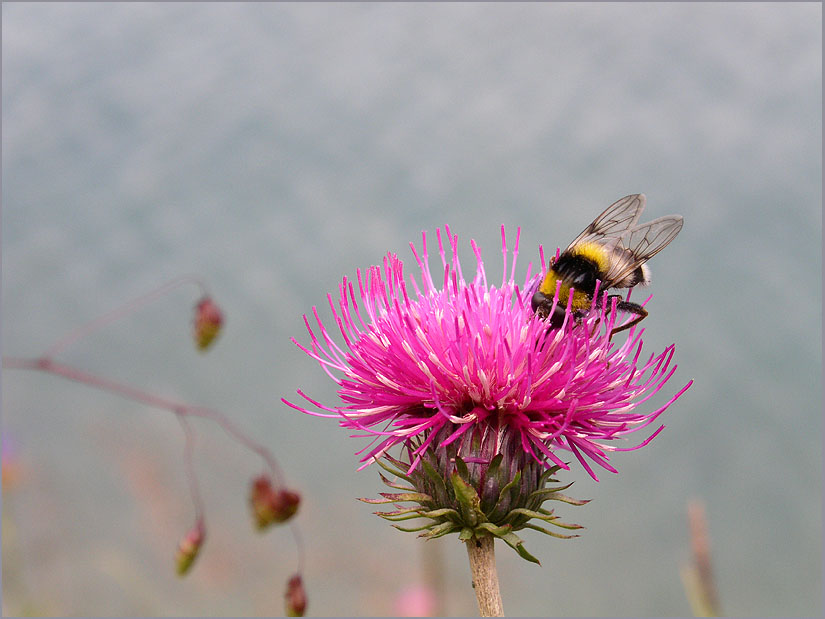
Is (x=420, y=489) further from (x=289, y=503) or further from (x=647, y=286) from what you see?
(x=647, y=286)

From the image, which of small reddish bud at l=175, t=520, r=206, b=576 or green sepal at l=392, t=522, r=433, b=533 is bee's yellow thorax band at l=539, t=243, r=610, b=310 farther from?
small reddish bud at l=175, t=520, r=206, b=576

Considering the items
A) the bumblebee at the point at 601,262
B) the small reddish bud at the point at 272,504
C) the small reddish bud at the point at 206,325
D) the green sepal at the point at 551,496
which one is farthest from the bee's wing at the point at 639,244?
the small reddish bud at the point at 206,325

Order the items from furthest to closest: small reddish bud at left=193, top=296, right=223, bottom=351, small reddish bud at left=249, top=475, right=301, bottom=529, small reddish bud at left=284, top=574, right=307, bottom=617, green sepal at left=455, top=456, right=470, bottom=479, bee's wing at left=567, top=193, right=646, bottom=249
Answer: small reddish bud at left=193, top=296, right=223, bottom=351, small reddish bud at left=249, top=475, right=301, bottom=529, small reddish bud at left=284, top=574, right=307, bottom=617, bee's wing at left=567, top=193, right=646, bottom=249, green sepal at left=455, top=456, right=470, bottom=479

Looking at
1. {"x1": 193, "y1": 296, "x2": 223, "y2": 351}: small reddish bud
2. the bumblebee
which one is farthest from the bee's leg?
{"x1": 193, "y1": 296, "x2": 223, "y2": 351}: small reddish bud

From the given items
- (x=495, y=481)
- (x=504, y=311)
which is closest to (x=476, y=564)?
(x=495, y=481)

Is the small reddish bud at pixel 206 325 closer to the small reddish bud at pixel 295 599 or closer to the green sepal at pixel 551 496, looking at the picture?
the small reddish bud at pixel 295 599
